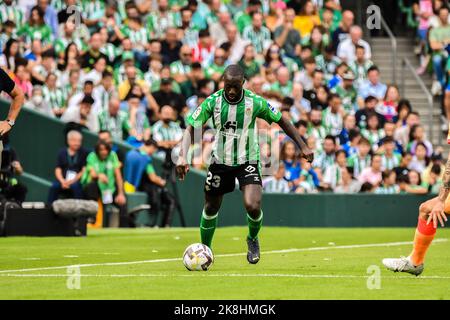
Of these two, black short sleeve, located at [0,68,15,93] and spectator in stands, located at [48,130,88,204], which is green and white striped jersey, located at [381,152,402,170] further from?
black short sleeve, located at [0,68,15,93]

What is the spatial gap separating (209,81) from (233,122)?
41.5 ft

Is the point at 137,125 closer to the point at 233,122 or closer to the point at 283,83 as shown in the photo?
the point at 283,83

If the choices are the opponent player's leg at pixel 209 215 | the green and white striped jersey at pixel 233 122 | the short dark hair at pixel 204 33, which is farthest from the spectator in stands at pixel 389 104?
the opponent player's leg at pixel 209 215

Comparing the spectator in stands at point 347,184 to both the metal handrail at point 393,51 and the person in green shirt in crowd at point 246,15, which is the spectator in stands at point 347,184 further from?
the metal handrail at point 393,51

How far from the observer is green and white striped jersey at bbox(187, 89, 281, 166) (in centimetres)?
1529

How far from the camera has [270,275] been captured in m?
14.0

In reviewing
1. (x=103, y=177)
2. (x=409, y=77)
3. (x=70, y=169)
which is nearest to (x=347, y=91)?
(x=409, y=77)

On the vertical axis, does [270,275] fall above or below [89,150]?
below

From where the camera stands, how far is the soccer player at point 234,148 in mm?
15281

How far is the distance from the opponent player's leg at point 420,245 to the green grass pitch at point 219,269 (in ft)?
0.36

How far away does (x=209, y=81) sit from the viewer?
27953 millimetres

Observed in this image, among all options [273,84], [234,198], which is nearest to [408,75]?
[273,84]
